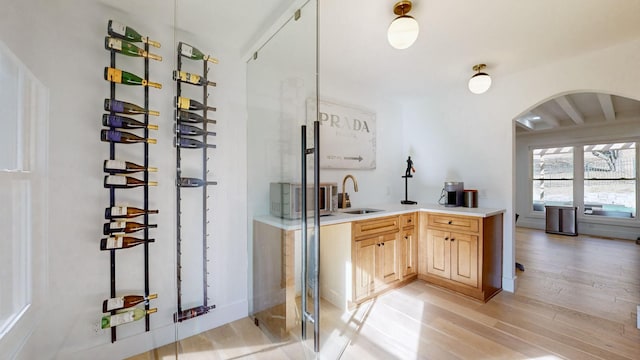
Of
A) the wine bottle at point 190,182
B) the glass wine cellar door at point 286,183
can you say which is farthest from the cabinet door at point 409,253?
the wine bottle at point 190,182

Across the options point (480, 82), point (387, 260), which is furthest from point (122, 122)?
point (480, 82)

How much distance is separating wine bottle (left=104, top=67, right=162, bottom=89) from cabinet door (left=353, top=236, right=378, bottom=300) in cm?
195

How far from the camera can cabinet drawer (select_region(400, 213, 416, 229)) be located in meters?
2.74

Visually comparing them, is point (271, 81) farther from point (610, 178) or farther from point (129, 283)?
point (610, 178)

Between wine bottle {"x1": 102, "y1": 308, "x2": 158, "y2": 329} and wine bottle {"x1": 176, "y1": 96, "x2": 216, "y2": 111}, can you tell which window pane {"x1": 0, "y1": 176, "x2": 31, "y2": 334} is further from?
wine bottle {"x1": 176, "y1": 96, "x2": 216, "y2": 111}

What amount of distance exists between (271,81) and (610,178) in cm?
710

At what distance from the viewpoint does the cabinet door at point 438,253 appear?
2.72 m

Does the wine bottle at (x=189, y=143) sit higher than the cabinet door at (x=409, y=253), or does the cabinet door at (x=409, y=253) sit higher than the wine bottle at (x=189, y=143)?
the wine bottle at (x=189, y=143)

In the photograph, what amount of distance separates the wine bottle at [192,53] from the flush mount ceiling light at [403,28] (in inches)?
50.4

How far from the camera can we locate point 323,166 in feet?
9.27

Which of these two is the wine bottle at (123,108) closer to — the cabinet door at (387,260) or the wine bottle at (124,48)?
the wine bottle at (124,48)

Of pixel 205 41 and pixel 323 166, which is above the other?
pixel 205 41

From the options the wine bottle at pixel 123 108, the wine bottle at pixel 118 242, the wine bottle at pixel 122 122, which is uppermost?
the wine bottle at pixel 123 108

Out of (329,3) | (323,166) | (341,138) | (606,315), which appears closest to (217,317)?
(323,166)
